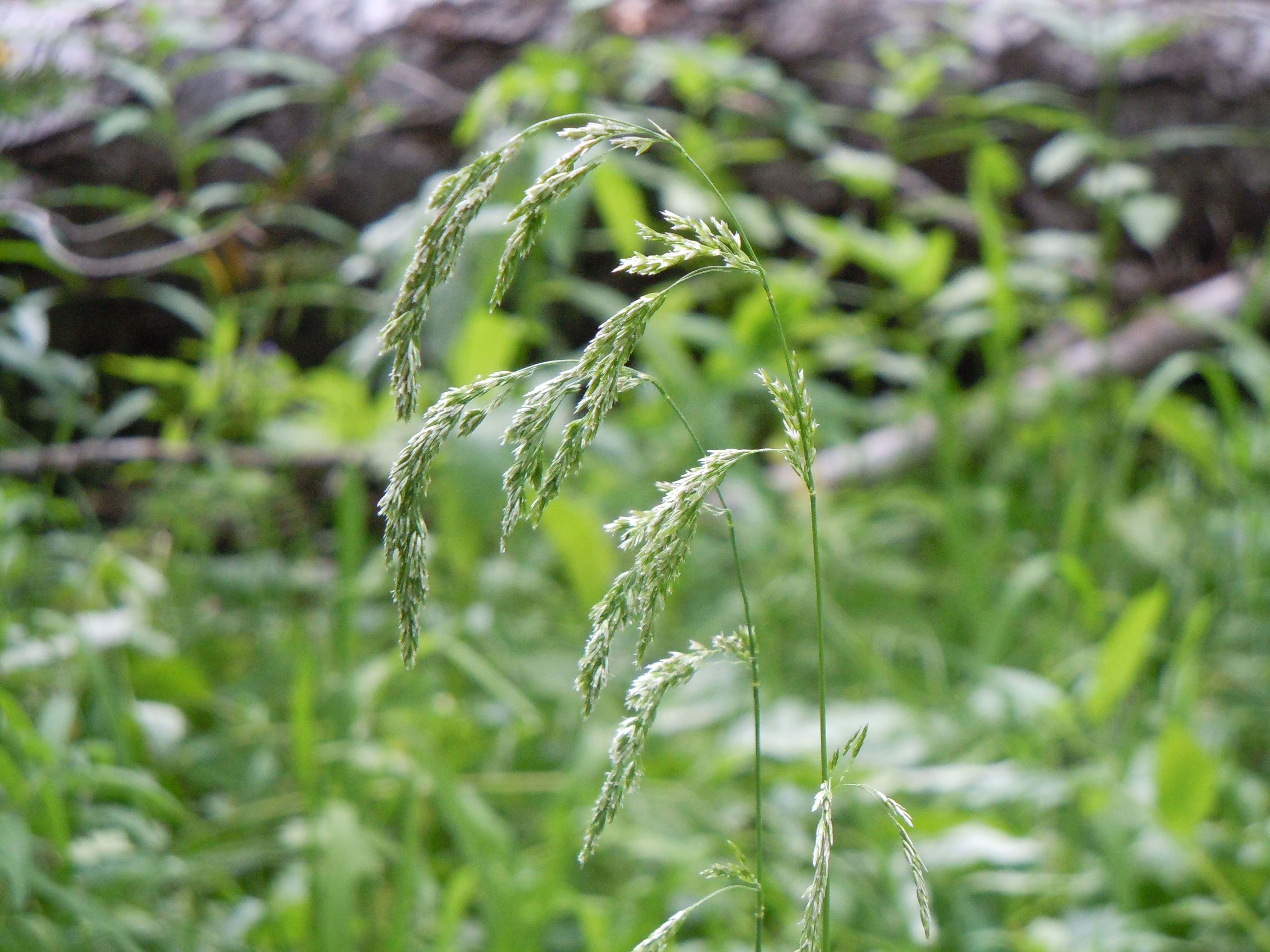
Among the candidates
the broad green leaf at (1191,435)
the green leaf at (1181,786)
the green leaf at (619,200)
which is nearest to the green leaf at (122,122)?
the green leaf at (619,200)

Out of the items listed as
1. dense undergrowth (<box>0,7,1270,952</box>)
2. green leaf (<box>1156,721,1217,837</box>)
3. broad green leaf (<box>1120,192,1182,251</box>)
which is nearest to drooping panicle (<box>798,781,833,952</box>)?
dense undergrowth (<box>0,7,1270,952</box>)

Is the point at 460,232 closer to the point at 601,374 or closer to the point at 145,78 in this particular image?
the point at 601,374

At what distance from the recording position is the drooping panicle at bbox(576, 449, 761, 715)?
1.73 feet

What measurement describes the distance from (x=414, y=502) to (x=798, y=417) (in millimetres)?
197

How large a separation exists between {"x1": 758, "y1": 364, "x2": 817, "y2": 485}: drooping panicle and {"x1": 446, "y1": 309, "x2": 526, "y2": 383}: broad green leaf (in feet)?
3.89

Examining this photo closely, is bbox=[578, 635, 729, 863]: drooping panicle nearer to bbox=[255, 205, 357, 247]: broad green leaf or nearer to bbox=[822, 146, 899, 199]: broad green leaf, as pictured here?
bbox=[255, 205, 357, 247]: broad green leaf

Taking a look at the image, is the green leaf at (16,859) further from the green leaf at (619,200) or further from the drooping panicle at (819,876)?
the green leaf at (619,200)

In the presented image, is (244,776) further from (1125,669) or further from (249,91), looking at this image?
(249,91)

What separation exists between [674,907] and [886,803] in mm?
1038

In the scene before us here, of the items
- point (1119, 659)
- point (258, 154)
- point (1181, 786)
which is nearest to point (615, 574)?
point (1119, 659)

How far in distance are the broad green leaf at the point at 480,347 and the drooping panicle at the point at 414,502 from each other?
46.3 inches

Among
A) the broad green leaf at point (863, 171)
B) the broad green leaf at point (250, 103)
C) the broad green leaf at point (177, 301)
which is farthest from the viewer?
the broad green leaf at point (863, 171)

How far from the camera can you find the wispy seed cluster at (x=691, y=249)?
0.52 metres

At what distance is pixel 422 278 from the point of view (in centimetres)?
52
